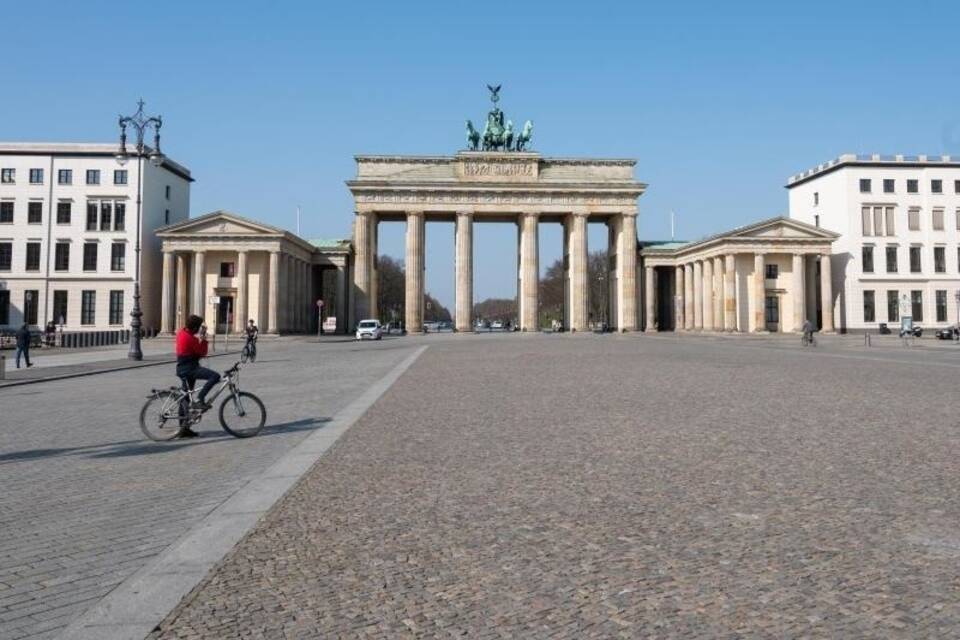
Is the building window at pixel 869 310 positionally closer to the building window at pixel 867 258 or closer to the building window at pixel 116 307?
the building window at pixel 867 258

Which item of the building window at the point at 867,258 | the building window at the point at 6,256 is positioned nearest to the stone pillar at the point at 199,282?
the building window at the point at 6,256

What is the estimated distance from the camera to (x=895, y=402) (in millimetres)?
13320

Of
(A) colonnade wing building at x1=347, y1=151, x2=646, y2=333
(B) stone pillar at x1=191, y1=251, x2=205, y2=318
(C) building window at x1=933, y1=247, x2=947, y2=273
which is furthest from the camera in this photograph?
(C) building window at x1=933, y1=247, x2=947, y2=273

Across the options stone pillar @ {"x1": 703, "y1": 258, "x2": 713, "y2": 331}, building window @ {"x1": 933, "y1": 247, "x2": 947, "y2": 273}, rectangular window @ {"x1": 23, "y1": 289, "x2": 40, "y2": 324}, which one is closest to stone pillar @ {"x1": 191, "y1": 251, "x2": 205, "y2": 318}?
rectangular window @ {"x1": 23, "y1": 289, "x2": 40, "y2": 324}

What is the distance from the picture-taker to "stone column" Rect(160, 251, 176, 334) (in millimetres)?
64375

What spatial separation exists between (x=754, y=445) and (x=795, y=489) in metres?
2.35

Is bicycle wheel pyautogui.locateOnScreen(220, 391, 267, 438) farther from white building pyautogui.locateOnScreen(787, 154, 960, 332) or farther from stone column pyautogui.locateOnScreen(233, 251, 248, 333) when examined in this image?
white building pyautogui.locateOnScreen(787, 154, 960, 332)

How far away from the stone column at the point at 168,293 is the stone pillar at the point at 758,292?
53.1 meters

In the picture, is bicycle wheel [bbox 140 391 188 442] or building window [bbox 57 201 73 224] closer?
bicycle wheel [bbox 140 391 188 442]

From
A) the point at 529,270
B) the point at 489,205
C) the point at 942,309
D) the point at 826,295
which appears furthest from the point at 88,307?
the point at 942,309

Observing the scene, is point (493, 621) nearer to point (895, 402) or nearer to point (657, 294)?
point (895, 402)

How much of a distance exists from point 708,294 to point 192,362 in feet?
223

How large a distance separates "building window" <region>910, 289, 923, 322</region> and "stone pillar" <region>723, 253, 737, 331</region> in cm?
2032

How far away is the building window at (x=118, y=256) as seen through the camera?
224 ft
